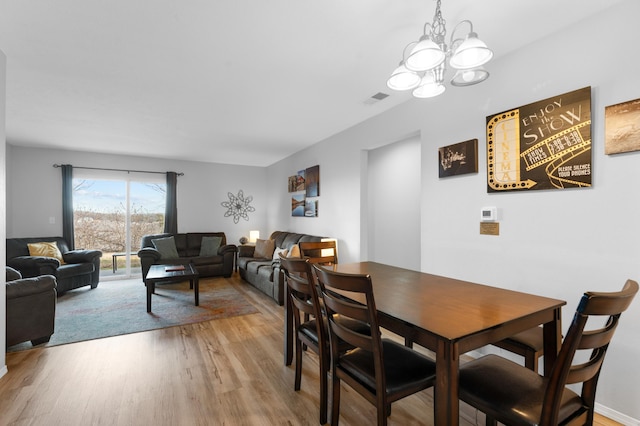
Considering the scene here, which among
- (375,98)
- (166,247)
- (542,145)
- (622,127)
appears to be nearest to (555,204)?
(542,145)

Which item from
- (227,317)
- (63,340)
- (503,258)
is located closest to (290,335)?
(227,317)

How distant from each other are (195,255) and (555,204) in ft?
19.7

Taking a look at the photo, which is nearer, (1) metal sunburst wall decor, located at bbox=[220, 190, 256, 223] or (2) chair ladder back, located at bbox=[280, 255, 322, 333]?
(2) chair ladder back, located at bbox=[280, 255, 322, 333]

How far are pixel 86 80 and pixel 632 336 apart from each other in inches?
178

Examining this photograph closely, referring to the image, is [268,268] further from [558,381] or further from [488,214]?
[558,381]

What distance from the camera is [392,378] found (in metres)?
1.43

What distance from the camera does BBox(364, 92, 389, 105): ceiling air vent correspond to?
Answer: 3.09m

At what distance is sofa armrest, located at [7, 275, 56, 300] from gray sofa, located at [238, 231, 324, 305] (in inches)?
94.2

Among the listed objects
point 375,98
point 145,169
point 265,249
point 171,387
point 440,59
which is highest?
point 375,98

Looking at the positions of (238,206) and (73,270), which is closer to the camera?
(73,270)

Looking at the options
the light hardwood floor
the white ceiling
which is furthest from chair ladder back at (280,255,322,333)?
the white ceiling

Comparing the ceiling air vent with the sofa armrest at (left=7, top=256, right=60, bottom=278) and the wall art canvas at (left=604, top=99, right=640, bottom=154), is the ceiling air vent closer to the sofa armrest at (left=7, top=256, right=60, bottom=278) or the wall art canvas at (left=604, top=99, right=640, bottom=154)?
the wall art canvas at (left=604, top=99, right=640, bottom=154)

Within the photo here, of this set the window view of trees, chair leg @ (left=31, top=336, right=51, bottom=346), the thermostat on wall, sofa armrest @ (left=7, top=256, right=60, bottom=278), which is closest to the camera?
the thermostat on wall

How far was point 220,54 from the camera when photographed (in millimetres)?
2312
